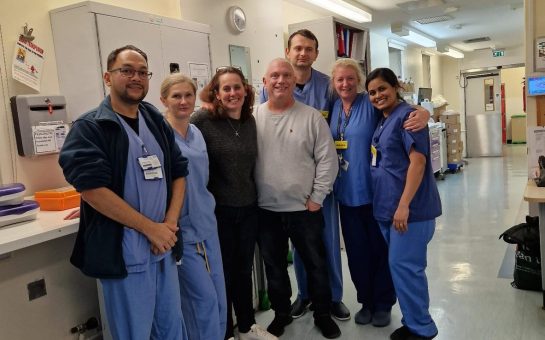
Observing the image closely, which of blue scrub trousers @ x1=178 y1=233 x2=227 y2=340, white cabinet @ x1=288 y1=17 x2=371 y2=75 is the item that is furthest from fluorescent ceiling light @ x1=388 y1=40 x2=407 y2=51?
blue scrub trousers @ x1=178 y1=233 x2=227 y2=340

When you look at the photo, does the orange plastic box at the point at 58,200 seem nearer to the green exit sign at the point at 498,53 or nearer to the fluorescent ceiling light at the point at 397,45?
the fluorescent ceiling light at the point at 397,45

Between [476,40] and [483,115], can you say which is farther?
[476,40]

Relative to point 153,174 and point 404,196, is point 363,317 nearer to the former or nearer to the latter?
point 404,196

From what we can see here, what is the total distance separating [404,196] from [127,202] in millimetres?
1283

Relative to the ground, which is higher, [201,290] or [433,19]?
[433,19]

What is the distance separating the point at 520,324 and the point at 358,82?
160 centimetres

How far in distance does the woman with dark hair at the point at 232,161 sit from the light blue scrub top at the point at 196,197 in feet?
0.45

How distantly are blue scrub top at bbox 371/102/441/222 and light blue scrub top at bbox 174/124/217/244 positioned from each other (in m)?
0.87

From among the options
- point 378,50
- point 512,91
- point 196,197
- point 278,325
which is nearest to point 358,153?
point 196,197

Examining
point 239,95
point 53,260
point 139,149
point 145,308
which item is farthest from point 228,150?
point 53,260

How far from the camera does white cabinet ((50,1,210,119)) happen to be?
2400 mm

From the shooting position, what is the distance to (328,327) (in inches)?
97.1

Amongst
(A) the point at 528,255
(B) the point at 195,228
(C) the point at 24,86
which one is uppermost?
(C) the point at 24,86

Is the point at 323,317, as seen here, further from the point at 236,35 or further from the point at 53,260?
the point at 236,35
